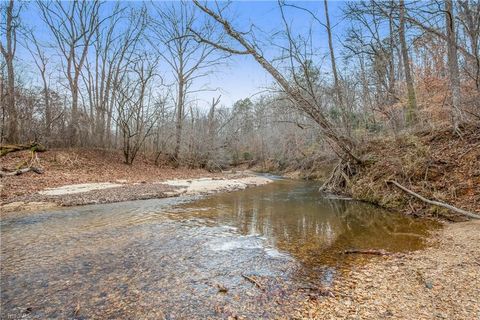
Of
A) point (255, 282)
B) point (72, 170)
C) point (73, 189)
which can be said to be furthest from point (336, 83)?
point (72, 170)

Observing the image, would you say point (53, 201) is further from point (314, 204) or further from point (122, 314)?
point (314, 204)

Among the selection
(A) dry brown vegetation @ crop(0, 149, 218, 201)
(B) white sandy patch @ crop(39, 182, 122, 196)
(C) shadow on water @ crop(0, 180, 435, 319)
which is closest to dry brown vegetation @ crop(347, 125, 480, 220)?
(C) shadow on water @ crop(0, 180, 435, 319)

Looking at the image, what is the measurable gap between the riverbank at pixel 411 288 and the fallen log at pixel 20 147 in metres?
17.2

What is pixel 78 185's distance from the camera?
456 inches

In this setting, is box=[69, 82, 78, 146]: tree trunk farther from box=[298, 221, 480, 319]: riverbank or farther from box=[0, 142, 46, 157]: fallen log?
box=[298, 221, 480, 319]: riverbank

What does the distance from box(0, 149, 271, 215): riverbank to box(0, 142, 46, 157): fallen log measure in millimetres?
286

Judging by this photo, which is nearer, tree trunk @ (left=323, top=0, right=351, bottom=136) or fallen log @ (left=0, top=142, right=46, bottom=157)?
tree trunk @ (left=323, top=0, right=351, bottom=136)

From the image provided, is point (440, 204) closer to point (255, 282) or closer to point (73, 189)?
point (255, 282)

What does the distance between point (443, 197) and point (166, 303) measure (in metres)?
7.32

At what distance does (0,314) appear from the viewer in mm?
2826

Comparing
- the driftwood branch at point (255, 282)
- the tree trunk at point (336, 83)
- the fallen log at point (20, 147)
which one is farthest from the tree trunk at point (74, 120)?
the driftwood branch at point (255, 282)

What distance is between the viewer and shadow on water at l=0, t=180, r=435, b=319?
3016 millimetres

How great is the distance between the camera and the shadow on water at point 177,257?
3016 millimetres

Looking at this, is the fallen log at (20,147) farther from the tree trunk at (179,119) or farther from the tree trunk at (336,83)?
the tree trunk at (336,83)
